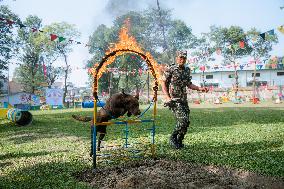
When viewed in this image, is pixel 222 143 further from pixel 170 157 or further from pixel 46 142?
pixel 46 142

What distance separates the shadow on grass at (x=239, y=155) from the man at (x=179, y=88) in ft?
2.42

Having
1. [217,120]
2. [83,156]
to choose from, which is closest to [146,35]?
[217,120]

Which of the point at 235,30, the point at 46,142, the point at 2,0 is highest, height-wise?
the point at 235,30

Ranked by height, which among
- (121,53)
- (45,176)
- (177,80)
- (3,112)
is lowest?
(45,176)

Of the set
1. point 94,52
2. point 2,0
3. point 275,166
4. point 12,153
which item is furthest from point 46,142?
point 94,52

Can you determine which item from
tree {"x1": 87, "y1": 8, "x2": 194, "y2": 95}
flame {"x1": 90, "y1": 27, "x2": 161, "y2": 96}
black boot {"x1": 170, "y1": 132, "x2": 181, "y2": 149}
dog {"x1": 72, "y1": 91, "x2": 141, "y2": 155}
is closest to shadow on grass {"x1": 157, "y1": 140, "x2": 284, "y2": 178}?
black boot {"x1": 170, "y1": 132, "x2": 181, "y2": 149}

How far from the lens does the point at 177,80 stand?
937 centimetres

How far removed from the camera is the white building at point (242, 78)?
75.0 metres

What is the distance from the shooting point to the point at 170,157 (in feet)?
27.2

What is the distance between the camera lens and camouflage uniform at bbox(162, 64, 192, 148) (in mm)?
9250

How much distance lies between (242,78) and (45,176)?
75247mm

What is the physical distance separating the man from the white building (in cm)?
6814

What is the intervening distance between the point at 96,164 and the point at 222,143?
15.2 ft

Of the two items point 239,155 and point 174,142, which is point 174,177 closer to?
point 239,155
